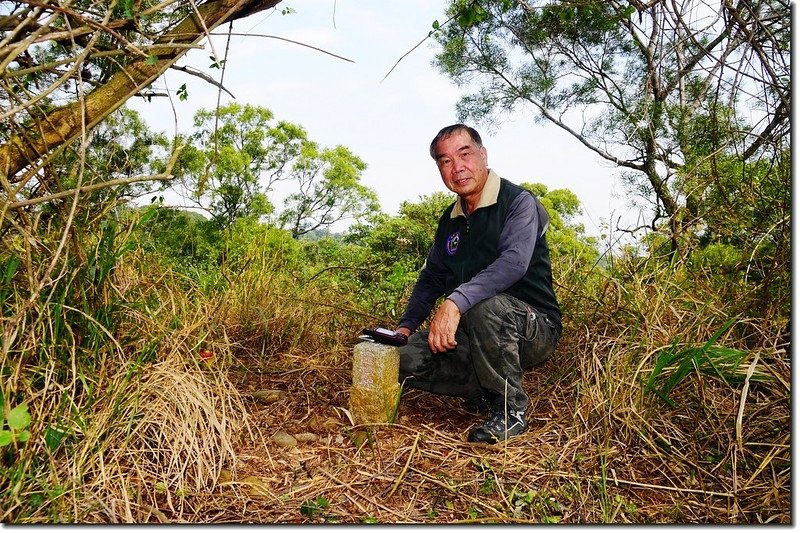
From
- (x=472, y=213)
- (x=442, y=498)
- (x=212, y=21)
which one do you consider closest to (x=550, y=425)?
(x=442, y=498)

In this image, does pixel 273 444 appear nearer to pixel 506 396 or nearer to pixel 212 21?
pixel 506 396

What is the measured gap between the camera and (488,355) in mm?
2545

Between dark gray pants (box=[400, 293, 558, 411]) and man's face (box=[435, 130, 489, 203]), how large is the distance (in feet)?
1.90

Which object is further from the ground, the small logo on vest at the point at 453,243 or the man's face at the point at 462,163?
the man's face at the point at 462,163

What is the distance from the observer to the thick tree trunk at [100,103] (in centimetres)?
225

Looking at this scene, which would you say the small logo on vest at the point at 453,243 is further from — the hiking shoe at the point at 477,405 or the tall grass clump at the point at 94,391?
the tall grass clump at the point at 94,391

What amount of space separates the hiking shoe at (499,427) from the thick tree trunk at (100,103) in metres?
1.90

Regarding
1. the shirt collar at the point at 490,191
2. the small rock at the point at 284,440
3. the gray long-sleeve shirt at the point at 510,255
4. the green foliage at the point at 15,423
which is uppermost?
the shirt collar at the point at 490,191

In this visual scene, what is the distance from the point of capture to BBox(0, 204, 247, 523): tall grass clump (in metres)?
1.78

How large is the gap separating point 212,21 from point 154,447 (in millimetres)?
1813

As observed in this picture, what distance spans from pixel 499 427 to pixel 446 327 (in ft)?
1.58

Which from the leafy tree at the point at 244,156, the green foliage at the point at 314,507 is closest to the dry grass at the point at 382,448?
the green foliage at the point at 314,507

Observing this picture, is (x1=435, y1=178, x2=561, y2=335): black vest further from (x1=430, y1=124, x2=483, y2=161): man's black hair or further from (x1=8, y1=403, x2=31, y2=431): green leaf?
(x1=8, y1=403, x2=31, y2=431): green leaf

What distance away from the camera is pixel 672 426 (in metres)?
2.17
